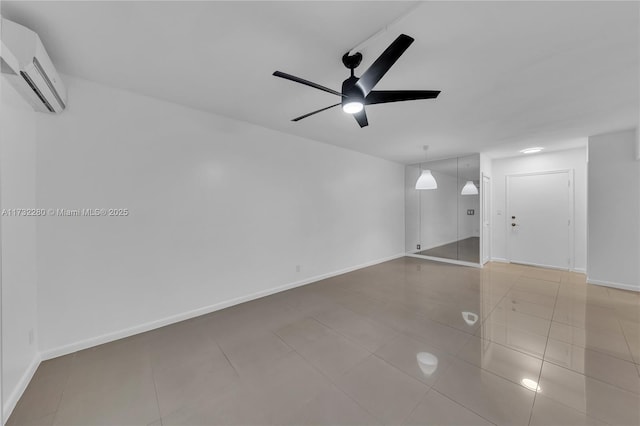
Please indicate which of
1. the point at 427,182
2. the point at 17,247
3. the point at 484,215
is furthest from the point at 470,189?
the point at 17,247

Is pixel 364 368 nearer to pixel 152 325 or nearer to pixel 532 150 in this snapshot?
pixel 152 325

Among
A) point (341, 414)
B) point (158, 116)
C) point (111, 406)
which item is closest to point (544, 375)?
point (341, 414)

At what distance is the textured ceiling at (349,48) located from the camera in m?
1.55

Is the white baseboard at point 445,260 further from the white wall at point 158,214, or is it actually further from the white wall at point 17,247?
the white wall at point 17,247

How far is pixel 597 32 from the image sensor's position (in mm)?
1726

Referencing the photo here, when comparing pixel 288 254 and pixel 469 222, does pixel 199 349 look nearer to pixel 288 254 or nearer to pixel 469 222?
pixel 288 254

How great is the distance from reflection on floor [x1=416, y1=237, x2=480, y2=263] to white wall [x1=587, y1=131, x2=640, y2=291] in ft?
6.03

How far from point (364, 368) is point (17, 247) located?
3056mm

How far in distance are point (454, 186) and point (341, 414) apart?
598 cm

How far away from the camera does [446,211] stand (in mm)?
6426

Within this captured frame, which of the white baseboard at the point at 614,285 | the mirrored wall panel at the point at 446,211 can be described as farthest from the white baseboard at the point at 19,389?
the white baseboard at the point at 614,285

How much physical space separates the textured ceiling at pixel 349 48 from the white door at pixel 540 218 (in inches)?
92.7

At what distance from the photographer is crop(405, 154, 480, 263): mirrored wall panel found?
224 inches

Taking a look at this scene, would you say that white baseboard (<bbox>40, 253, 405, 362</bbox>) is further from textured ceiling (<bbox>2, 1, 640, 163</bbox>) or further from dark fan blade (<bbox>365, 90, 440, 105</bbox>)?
dark fan blade (<bbox>365, 90, 440, 105</bbox>)
